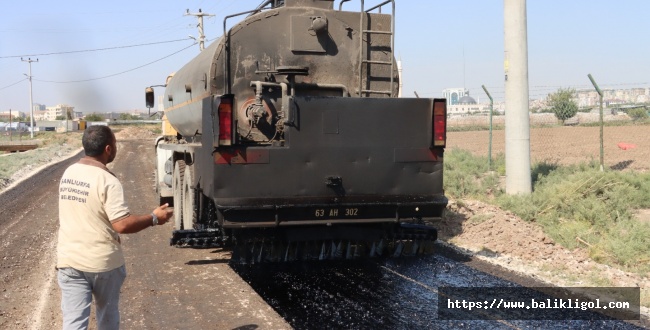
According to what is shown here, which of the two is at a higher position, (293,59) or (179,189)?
(293,59)

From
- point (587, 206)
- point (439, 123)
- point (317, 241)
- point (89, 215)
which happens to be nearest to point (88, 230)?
point (89, 215)

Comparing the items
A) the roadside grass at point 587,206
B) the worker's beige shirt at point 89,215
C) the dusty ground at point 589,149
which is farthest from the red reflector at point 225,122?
the dusty ground at point 589,149

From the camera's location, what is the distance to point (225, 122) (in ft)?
23.2

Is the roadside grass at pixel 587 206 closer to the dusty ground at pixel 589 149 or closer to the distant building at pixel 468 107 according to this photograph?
the dusty ground at pixel 589 149

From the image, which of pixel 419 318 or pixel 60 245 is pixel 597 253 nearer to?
pixel 419 318

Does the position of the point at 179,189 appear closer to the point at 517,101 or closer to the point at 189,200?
the point at 189,200

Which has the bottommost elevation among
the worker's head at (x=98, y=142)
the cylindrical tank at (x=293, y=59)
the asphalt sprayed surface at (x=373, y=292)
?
the asphalt sprayed surface at (x=373, y=292)

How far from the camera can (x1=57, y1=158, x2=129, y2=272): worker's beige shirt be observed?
4156 millimetres

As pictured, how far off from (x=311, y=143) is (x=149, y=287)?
2.51 metres

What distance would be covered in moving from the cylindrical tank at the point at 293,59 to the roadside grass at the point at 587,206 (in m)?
3.72

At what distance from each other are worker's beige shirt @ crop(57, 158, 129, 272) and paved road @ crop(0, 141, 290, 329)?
196 centimetres

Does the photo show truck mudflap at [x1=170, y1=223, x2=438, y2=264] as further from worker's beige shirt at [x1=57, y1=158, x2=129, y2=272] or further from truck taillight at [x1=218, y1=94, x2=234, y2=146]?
worker's beige shirt at [x1=57, y1=158, x2=129, y2=272]

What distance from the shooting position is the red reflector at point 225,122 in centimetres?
703

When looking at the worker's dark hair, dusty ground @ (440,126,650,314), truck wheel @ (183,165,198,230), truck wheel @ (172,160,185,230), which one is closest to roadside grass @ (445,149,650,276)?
dusty ground @ (440,126,650,314)
